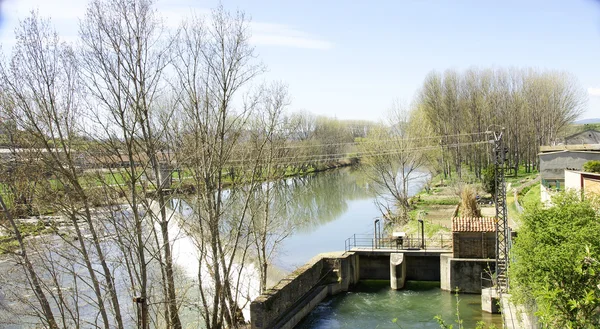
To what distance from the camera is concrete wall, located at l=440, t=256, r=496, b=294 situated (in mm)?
21484

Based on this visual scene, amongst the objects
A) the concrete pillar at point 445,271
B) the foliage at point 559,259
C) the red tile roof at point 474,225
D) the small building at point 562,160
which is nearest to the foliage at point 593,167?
the small building at point 562,160

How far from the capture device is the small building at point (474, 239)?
2173 centimetres

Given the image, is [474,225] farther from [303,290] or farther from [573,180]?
[303,290]

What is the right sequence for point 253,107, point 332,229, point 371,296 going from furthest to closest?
point 332,229, point 371,296, point 253,107

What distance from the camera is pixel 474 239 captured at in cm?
2184

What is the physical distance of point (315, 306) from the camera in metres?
21.1

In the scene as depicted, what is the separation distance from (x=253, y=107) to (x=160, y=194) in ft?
15.2

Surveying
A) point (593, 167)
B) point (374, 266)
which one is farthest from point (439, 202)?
point (374, 266)

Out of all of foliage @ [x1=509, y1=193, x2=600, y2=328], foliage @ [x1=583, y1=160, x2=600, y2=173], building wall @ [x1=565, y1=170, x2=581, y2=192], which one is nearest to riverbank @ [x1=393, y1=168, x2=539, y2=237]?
foliage @ [x1=583, y1=160, x2=600, y2=173]

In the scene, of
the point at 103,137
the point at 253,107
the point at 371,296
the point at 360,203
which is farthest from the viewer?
the point at 360,203

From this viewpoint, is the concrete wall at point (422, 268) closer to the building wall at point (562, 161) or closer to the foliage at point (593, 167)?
the foliage at point (593, 167)

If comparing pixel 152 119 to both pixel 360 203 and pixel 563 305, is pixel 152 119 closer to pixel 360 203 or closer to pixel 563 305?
pixel 563 305

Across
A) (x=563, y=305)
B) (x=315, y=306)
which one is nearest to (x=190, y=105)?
(x=315, y=306)

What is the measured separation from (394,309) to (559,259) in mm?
11292
